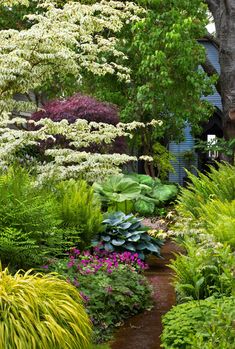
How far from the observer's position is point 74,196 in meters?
8.66

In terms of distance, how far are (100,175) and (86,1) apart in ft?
29.2

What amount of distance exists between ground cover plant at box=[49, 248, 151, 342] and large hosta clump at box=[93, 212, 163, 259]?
0.94 metres

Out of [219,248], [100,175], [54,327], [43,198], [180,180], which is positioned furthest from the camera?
[180,180]

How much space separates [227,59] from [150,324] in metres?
11.1

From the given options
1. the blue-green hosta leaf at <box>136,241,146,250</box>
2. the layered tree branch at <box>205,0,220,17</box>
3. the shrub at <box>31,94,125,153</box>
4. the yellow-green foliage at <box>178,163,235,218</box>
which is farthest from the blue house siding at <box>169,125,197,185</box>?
the blue-green hosta leaf at <box>136,241,146,250</box>

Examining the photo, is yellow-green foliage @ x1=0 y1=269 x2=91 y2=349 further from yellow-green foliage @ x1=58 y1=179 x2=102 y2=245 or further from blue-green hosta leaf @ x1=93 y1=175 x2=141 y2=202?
blue-green hosta leaf @ x1=93 y1=175 x2=141 y2=202

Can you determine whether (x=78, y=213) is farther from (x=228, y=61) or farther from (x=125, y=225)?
(x=228, y=61)

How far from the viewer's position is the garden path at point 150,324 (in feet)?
19.5

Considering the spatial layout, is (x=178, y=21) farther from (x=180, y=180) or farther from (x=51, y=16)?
(x=180, y=180)

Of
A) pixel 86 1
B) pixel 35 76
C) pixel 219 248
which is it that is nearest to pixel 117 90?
pixel 86 1

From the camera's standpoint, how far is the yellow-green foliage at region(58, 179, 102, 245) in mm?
8352

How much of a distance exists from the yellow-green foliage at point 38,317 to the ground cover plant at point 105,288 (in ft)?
3.38

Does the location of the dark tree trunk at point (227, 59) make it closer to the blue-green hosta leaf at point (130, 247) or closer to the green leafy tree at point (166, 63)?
the green leafy tree at point (166, 63)

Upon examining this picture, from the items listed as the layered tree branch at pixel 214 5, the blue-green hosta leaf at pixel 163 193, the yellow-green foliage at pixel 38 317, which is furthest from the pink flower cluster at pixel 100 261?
the layered tree branch at pixel 214 5
